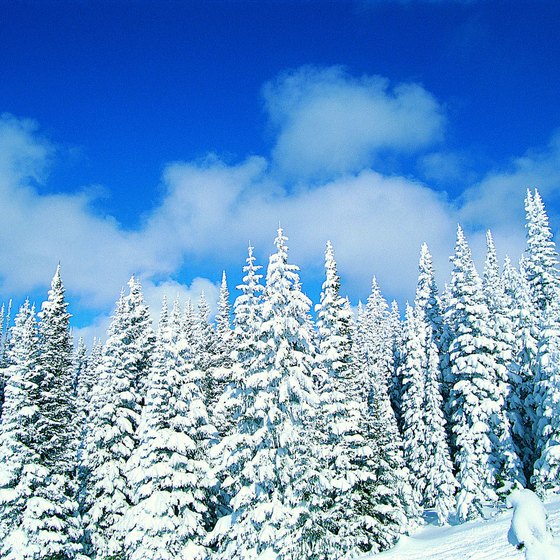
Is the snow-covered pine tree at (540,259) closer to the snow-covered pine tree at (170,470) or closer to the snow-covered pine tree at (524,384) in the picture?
the snow-covered pine tree at (524,384)

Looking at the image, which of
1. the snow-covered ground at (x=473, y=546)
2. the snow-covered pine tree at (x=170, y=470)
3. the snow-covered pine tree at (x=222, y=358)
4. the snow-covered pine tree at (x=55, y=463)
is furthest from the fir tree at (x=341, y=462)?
the snow-covered pine tree at (x=55, y=463)

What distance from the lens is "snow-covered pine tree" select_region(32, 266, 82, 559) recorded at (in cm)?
2917

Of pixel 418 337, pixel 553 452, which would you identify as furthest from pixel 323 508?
pixel 418 337

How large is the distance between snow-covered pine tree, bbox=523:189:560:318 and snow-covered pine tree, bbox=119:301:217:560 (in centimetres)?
3048

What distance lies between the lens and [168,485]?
2844 centimetres

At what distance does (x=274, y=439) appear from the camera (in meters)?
25.4

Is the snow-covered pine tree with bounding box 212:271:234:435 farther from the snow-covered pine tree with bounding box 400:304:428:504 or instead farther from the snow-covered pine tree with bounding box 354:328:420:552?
the snow-covered pine tree with bounding box 400:304:428:504

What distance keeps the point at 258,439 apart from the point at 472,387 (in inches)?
741

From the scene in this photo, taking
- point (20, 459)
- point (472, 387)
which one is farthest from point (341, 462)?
point (20, 459)

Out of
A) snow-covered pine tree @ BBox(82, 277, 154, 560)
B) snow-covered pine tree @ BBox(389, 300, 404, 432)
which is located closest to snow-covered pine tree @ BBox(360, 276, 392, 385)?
snow-covered pine tree @ BBox(389, 300, 404, 432)

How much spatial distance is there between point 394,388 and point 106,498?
39.0m

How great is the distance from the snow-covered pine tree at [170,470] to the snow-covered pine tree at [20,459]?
5.33m

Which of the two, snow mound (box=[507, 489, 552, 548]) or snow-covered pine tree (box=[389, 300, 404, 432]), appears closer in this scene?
snow mound (box=[507, 489, 552, 548])

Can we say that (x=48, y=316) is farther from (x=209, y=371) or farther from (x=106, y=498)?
(x=106, y=498)
